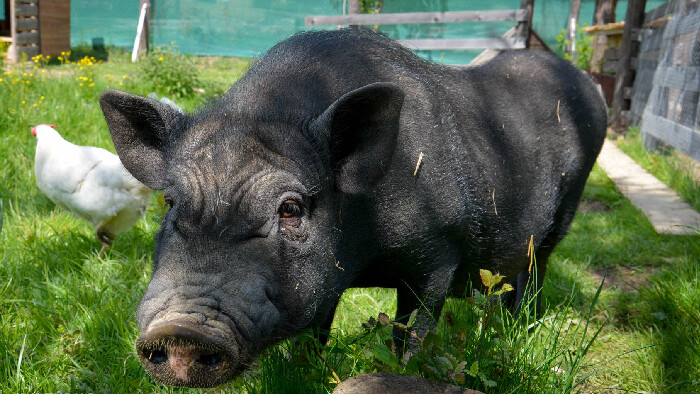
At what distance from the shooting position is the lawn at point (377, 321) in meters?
2.67

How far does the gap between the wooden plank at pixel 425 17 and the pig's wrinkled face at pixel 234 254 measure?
9.54 metres

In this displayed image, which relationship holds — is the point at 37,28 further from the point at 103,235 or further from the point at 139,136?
the point at 139,136

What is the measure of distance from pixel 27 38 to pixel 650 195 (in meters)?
13.5

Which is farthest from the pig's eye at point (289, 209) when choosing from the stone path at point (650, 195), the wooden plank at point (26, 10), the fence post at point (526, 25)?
the wooden plank at point (26, 10)

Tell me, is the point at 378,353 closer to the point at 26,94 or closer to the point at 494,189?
the point at 494,189

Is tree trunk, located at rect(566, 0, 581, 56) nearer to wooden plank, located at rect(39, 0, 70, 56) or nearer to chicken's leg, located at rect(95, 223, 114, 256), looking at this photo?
wooden plank, located at rect(39, 0, 70, 56)

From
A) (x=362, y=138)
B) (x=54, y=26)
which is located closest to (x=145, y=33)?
(x=54, y=26)

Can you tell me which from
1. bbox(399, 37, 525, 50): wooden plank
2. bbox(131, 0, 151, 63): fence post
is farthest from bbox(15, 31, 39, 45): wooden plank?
bbox(399, 37, 525, 50): wooden plank

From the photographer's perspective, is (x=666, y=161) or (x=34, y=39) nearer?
(x=666, y=161)

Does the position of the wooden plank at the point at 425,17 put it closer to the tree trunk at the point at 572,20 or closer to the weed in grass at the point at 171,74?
the weed in grass at the point at 171,74

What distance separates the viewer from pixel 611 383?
3.44 meters

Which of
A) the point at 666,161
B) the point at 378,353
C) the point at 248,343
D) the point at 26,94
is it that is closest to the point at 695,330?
the point at 378,353

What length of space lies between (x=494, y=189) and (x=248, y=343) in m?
1.77

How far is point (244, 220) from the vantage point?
2277 millimetres
